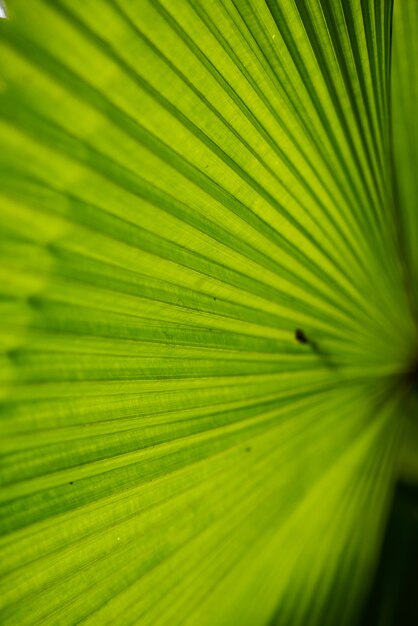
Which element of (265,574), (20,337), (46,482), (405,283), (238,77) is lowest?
(265,574)

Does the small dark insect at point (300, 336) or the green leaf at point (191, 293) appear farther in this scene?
the small dark insect at point (300, 336)

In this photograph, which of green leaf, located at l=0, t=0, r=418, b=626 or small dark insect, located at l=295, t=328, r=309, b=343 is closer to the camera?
green leaf, located at l=0, t=0, r=418, b=626

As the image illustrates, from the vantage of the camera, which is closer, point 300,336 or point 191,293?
point 191,293

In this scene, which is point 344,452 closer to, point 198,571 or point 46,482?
point 198,571

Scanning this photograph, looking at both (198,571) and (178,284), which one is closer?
(178,284)

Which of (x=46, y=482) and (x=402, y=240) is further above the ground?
(x=402, y=240)

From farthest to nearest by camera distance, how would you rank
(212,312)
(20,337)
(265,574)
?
1. (265,574)
2. (212,312)
3. (20,337)

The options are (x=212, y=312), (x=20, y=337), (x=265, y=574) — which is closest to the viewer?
(x=20, y=337)

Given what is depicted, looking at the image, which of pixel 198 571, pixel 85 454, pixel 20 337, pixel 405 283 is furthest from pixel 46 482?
pixel 405 283
